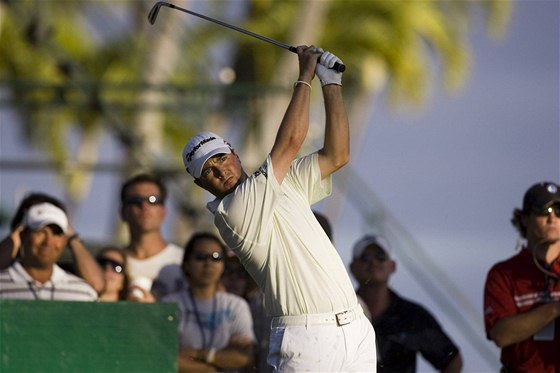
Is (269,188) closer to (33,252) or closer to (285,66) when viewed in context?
(33,252)

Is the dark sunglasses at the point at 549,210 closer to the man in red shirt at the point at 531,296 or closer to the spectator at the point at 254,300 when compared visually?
the man in red shirt at the point at 531,296

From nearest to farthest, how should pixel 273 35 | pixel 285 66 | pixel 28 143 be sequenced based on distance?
pixel 285 66
pixel 273 35
pixel 28 143

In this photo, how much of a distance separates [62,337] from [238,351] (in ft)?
5.33

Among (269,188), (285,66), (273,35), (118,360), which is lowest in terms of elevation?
(118,360)

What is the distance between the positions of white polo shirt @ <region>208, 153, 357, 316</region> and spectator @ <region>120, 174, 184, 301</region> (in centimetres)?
279

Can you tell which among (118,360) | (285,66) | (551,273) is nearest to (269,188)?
(118,360)

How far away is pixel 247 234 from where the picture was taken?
6.99m

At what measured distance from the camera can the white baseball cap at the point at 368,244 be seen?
961 cm

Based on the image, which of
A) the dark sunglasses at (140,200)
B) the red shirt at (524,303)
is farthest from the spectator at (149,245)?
the red shirt at (524,303)

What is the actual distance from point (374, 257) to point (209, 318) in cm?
116

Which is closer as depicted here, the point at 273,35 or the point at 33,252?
the point at 33,252

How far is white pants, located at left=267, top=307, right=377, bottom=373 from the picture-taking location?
698 centimetres

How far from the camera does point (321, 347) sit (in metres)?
6.98

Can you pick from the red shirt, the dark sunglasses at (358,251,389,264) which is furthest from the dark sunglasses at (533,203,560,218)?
the dark sunglasses at (358,251,389,264)
